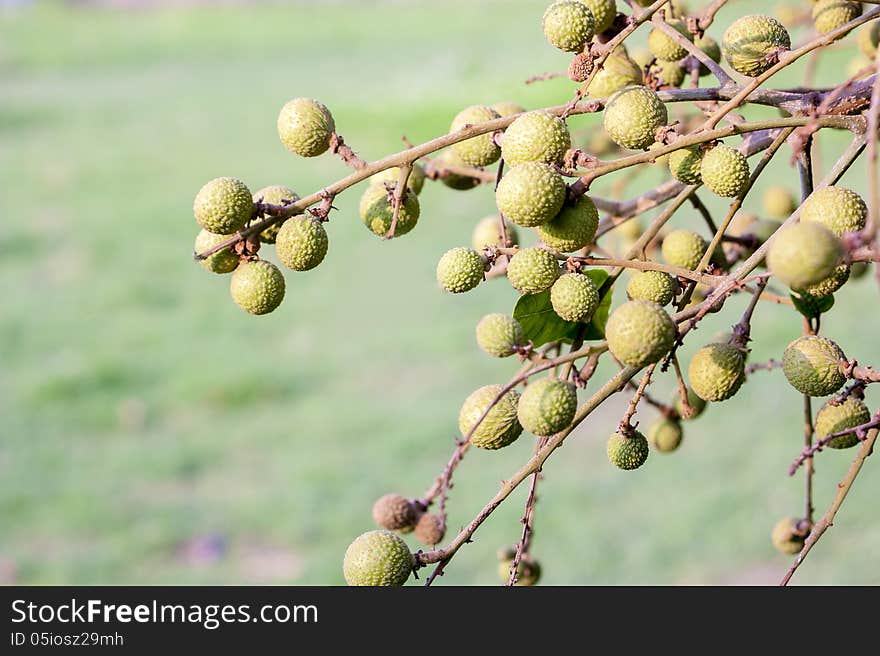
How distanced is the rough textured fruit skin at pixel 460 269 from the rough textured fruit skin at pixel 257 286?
100mm

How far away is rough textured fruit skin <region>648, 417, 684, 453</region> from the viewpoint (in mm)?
855

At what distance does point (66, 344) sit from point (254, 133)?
3556 mm

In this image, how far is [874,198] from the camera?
16.9 inches

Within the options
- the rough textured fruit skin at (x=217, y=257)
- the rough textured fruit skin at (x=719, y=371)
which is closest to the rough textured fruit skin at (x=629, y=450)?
the rough textured fruit skin at (x=719, y=371)

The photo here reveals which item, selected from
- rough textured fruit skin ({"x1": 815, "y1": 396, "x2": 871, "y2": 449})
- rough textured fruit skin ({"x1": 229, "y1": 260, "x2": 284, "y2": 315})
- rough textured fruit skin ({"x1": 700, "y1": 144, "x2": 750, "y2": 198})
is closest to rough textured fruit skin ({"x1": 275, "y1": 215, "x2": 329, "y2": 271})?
rough textured fruit skin ({"x1": 229, "y1": 260, "x2": 284, "y2": 315})

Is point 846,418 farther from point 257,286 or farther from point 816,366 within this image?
point 257,286

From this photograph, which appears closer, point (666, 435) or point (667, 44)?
point (667, 44)

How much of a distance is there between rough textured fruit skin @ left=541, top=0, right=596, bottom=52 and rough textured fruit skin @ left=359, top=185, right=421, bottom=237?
0.44 ft

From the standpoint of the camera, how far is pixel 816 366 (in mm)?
624

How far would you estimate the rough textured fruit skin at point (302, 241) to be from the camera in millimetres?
624

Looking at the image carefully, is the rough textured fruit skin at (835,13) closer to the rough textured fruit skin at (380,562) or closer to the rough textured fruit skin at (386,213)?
the rough textured fruit skin at (386,213)

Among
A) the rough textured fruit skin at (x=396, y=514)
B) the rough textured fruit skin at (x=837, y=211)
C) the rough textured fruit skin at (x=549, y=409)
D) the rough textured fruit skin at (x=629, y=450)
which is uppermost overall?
the rough textured fruit skin at (x=837, y=211)

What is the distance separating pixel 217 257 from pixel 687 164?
290 mm

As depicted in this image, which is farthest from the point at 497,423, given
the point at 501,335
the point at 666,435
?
the point at 666,435
